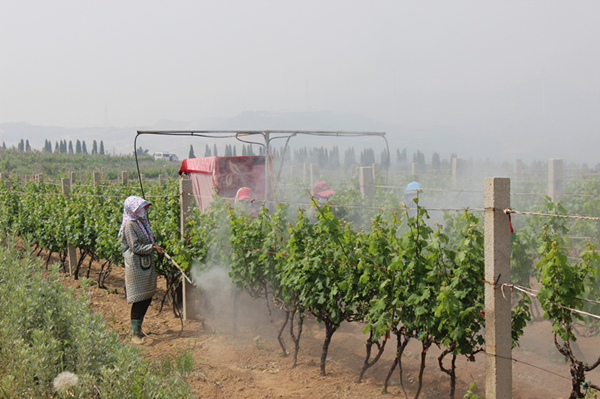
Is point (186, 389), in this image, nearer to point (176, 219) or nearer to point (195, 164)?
point (176, 219)

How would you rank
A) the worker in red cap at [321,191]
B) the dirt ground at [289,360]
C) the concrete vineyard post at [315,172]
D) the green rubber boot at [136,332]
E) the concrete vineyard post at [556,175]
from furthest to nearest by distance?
the concrete vineyard post at [315,172], the concrete vineyard post at [556,175], the worker in red cap at [321,191], the green rubber boot at [136,332], the dirt ground at [289,360]

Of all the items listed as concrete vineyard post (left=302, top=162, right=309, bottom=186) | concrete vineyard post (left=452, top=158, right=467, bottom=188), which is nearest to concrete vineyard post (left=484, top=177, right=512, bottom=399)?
concrete vineyard post (left=452, top=158, right=467, bottom=188)

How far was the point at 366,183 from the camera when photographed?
980 centimetres

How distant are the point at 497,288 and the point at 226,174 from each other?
22.3ft

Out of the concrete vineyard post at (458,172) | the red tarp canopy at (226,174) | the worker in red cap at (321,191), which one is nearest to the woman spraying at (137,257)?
the red tarp canopy at (226,174)

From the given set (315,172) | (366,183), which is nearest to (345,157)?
(315,172)

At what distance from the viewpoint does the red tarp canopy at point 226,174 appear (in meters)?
9.00

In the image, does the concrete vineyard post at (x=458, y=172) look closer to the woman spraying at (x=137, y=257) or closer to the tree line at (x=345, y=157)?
the tree line at (x=345, y=157)

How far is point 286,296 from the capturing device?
4.94 metres

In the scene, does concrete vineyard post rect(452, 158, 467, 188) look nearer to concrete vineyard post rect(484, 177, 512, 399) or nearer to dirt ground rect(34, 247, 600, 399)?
dirt ground rect(34, 247, 600, 399)

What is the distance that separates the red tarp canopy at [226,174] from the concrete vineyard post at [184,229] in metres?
2.30

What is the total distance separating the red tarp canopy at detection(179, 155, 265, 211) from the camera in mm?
9000

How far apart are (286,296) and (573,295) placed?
2803 millimetres

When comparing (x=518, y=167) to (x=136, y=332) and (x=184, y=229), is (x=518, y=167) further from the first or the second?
(x=136, y=332)
